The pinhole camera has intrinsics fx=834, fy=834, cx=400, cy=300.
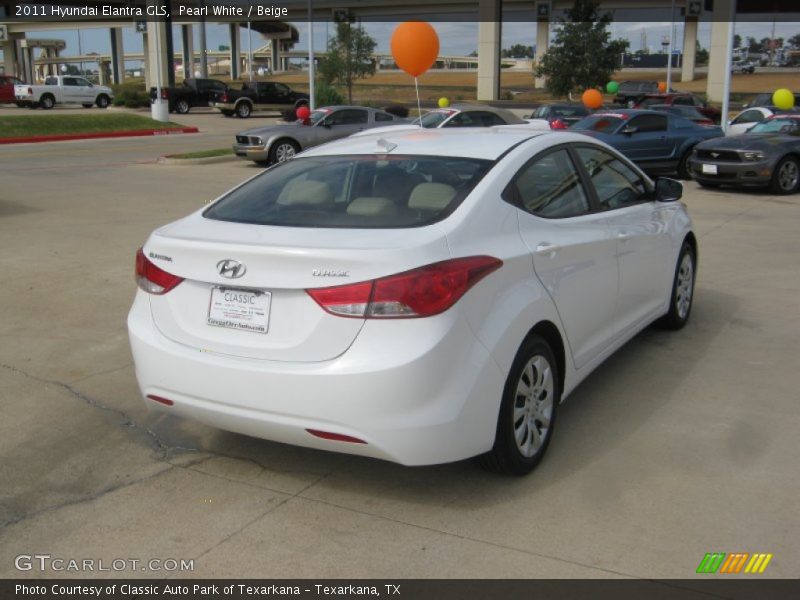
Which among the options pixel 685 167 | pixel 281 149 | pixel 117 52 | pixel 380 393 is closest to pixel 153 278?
pixel 380 393

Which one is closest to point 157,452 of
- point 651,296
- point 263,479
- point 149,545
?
point 263,479

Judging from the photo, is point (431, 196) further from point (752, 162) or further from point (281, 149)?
point (281, 149)

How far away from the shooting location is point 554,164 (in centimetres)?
473

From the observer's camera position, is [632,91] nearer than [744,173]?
No

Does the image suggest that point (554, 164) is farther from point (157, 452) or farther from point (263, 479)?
point (157, 452)

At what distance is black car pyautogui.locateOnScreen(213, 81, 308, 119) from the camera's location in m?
41.3

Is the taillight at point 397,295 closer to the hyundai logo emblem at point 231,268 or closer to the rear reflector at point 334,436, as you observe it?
the hyundai logo emblem at point 231,268

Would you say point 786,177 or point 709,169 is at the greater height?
point 709,169

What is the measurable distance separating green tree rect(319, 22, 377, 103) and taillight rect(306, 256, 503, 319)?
1790 inches

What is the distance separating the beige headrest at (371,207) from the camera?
4.01 meters

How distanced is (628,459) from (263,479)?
6.13ft

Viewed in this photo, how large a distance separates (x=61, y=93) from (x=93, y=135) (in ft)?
54.1

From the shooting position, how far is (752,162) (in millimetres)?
14984

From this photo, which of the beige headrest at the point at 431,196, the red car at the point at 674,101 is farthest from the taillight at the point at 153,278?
the red car at the point at 674,101
